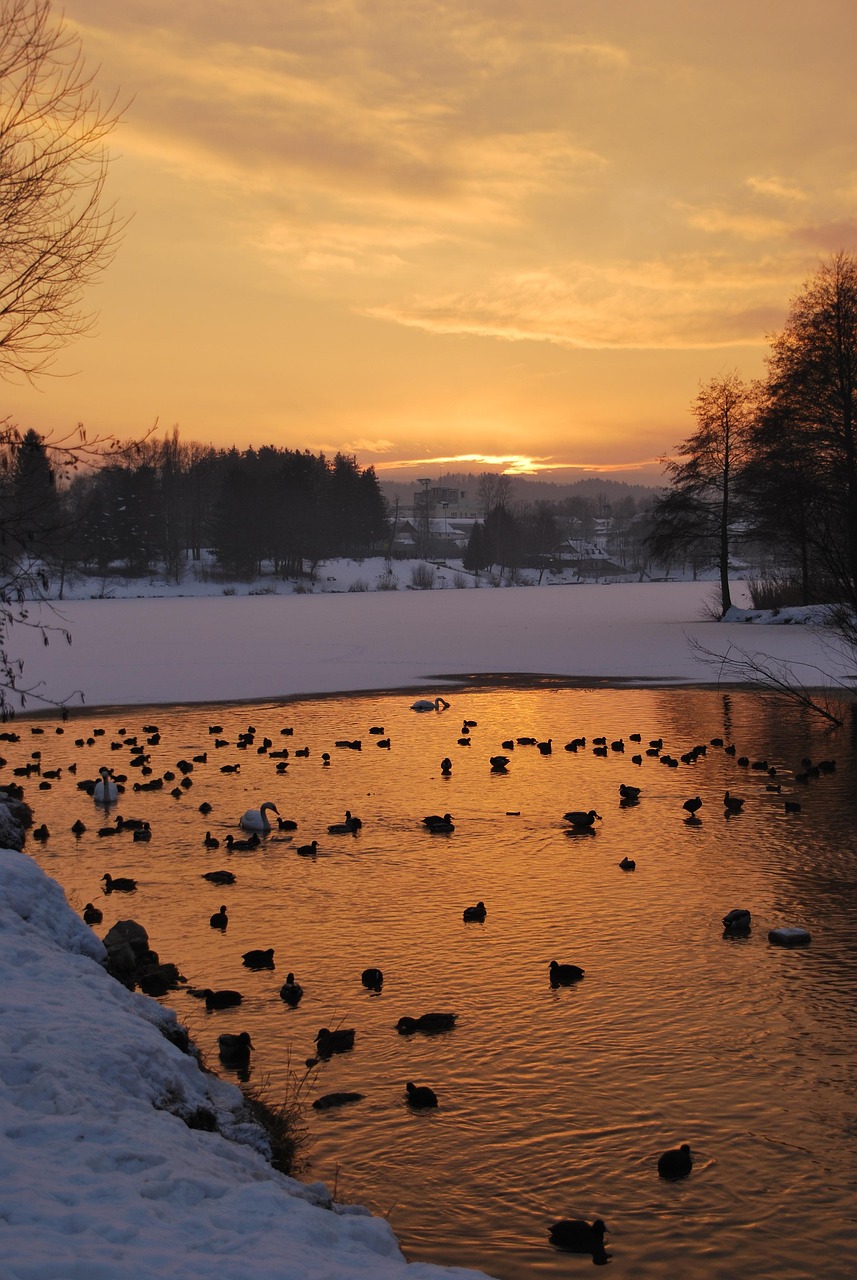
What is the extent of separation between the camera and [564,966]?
8586 millimetres

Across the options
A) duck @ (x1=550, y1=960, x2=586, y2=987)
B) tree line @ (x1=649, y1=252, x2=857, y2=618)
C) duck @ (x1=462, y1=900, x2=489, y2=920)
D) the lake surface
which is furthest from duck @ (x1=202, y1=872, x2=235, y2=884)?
tree line @ (x1=649, y1=252, x2=857, y2=618)

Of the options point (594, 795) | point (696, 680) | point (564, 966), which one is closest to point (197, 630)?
point (696, 680)

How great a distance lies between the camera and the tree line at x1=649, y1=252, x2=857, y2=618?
44312 mm

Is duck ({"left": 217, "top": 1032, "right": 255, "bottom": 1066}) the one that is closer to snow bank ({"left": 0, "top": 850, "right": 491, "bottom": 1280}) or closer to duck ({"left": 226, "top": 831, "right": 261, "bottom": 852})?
snow bank ({"left": 0, "top": 850, "right": 491, "bottom": 1280})

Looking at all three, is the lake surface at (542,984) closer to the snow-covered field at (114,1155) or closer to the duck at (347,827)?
the duck at (347,827)

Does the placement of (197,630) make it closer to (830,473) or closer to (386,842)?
(830,473)

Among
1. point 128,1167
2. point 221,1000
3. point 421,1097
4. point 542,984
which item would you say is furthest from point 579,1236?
point 221,1000

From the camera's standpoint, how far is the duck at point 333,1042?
7332mm

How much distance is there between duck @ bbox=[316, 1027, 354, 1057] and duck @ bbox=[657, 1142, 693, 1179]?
2.34 meters

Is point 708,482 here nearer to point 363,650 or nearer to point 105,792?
point 363,650

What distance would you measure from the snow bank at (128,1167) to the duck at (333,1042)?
3.24 ft

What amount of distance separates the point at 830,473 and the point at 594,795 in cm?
3190

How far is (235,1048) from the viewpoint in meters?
7.25

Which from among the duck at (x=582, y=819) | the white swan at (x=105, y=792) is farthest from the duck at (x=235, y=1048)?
the white swan at (x=105, y=792)
